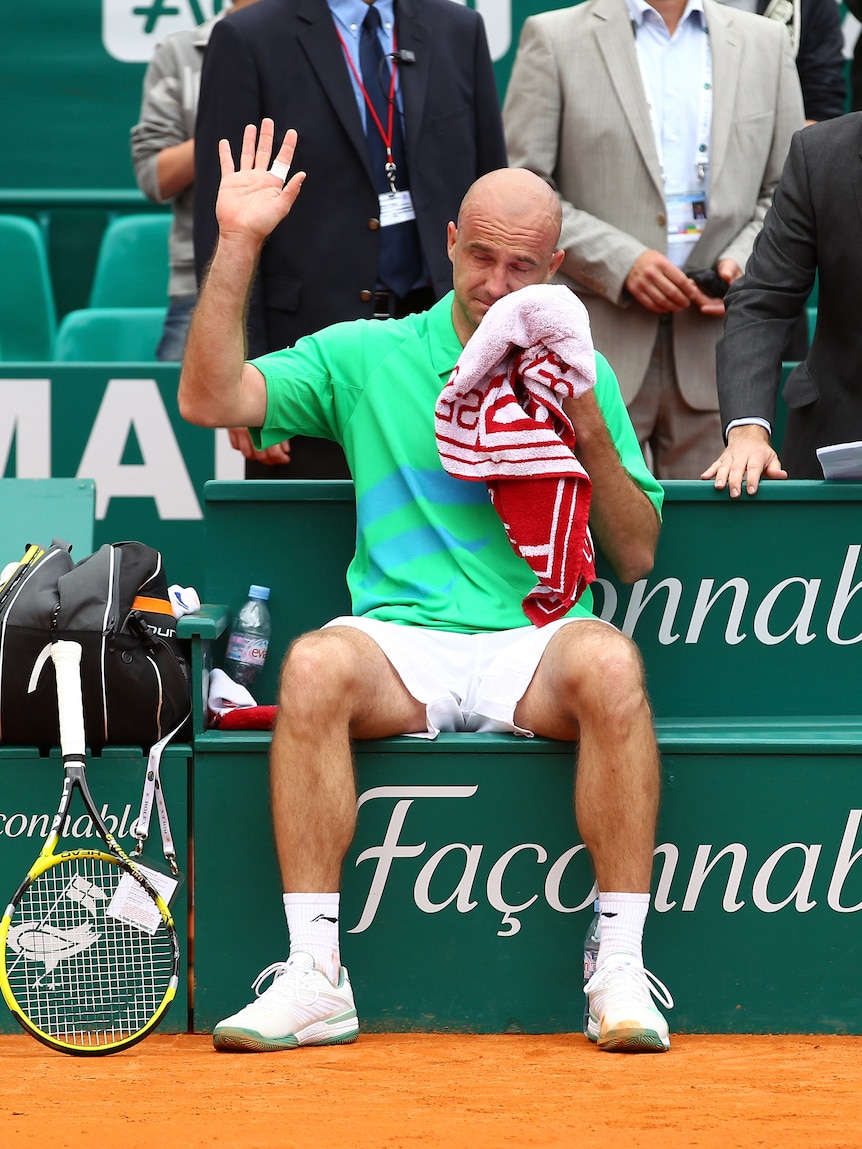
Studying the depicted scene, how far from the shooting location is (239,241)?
331 cm

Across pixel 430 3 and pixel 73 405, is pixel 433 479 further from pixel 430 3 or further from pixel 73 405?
pixel 73 405

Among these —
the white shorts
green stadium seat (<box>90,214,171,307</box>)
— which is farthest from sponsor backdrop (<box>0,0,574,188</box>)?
the white shorts

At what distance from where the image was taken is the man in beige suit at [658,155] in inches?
178

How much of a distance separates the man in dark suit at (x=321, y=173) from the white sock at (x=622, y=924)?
1491mm

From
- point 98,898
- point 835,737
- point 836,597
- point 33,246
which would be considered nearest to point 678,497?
point 836,597

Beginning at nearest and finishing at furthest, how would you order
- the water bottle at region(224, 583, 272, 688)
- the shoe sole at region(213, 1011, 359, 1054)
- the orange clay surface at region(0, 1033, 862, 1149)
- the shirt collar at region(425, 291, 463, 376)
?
the orange clay surface at region(0, 1033, 862, 1149), the shoe sole at region(213, 1011, 359, 1054), the shirt collar at region(425, 291, 463, 376), the water bottle at region(224, 583, 272, 688)

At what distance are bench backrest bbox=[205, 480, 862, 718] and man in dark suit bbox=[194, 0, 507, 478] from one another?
50 centimetres

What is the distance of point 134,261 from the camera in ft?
22.5

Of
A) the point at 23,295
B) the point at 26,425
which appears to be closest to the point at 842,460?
the point at 26,425

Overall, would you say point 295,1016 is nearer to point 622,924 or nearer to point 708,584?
point 622,924

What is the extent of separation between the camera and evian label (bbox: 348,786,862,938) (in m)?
3.24

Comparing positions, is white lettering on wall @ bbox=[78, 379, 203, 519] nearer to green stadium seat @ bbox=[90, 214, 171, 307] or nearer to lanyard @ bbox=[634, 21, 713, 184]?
lanyard @ bbox=[634, 21, 713, 184]

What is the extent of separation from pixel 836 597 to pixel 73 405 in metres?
2.53

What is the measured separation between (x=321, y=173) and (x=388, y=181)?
171 mm
